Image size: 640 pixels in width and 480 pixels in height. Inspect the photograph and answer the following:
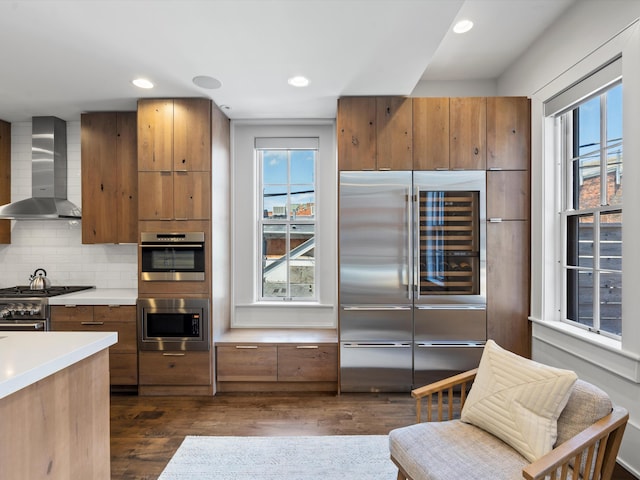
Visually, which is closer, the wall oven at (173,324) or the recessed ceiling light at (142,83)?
the recessed ceiling light at (142,83)

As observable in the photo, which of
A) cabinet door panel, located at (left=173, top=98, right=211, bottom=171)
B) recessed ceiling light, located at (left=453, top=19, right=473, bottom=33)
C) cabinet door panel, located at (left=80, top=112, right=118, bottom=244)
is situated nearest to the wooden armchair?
recessed ceiling light, located at (left=453, top=19, right=473, bottom=33)

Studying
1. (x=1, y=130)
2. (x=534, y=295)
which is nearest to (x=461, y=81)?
(x=534, y=295)

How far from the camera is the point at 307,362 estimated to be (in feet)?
10.8

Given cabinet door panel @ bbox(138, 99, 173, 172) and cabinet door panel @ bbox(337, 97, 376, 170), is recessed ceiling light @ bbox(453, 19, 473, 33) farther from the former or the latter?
cabinet door panel @ bbox(138, 99, 173, 172)

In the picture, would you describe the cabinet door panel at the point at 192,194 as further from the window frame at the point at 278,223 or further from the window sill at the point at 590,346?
the window sill at the point at 590,346

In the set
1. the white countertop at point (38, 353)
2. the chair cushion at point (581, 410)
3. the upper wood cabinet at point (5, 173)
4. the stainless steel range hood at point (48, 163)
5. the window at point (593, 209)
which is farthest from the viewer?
the upper wood cabinet at point (5, 173)

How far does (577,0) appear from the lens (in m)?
2.51

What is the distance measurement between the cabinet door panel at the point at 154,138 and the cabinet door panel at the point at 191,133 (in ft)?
0.21

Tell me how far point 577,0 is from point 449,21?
124 centimetres

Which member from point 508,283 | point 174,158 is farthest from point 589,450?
point 174,158

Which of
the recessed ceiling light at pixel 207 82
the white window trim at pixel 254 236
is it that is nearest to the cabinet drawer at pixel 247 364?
the white window trim at pixel 254 236

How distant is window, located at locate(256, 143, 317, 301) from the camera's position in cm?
397

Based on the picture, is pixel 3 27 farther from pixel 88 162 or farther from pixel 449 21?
pixel 449 21

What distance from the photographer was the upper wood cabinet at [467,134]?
10.4 ft
